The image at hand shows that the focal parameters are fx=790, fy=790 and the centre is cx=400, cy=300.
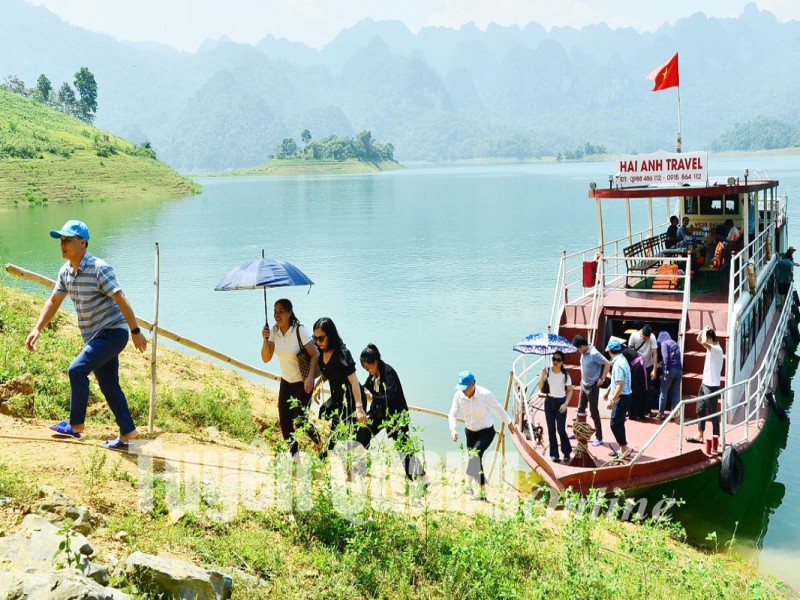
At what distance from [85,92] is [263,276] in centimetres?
13020

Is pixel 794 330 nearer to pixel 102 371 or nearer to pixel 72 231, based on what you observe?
pixel 102 371

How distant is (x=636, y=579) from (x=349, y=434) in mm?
2726

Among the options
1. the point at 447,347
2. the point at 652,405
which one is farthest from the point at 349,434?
the point at 447,347

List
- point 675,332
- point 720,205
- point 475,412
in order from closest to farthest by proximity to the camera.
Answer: point 475,412 < point 675,332 < point 720,205

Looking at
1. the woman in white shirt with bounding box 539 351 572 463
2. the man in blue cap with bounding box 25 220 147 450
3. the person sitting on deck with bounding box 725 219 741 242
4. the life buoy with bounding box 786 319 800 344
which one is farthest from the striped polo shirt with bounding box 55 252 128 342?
the life buoy with bounding box 786 319 800 344

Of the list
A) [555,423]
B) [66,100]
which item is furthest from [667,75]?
[66,100]

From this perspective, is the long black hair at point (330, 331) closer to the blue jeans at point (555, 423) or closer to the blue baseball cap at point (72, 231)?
the blue baseball cap at point (72, 231)

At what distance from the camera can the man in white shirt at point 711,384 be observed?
10500mm


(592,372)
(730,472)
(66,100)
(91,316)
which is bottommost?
(730,472)

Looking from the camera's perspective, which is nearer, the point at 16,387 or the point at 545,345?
the point at 16,387

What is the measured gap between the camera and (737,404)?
11.6m

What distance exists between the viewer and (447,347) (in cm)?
2191

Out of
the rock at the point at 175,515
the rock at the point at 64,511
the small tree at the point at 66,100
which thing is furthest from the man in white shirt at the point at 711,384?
the small tree at the point at 66,100

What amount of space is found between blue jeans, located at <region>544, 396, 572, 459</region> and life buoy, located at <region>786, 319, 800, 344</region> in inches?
526
